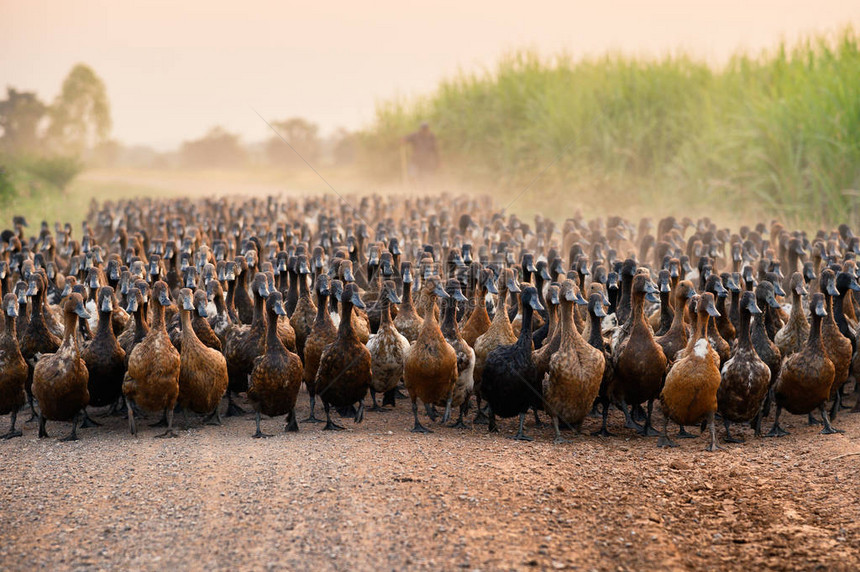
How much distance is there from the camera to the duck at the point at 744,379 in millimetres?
7672

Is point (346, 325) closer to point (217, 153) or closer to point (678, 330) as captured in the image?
point (678, 330)

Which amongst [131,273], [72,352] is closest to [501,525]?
[72,352]

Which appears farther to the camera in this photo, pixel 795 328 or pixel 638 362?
pixel 795 328

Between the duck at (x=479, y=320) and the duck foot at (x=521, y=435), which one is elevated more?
the duck at (x=479, y=320)

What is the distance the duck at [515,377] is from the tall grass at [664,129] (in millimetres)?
13219

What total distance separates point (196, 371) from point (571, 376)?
3.49 metres

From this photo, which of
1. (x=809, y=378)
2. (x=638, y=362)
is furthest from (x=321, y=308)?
(x=809, y=378)

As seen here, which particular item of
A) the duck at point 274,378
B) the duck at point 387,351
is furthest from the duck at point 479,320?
the duck at point 274,378

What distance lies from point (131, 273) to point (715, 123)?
18.2 metres

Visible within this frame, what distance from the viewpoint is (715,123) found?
23609 mm

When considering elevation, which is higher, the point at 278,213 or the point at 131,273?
the point at 278,213

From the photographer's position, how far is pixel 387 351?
28.3 ft

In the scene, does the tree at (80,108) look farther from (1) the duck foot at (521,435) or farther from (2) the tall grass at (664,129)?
(1) the duck foot at (521,435)

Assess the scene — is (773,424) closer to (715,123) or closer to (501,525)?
(501,525)
